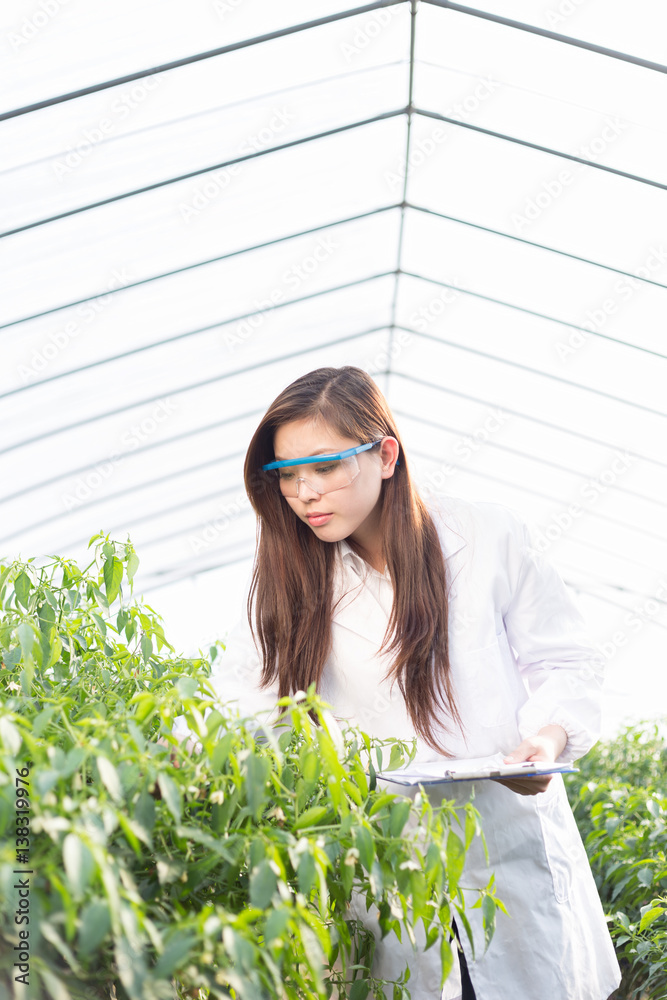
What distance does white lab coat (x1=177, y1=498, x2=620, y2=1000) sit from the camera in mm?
1486

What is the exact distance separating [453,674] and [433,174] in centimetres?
357

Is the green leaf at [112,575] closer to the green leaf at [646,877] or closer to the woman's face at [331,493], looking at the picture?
the woman's face at [331,493]

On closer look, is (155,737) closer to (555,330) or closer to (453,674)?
(453,674)

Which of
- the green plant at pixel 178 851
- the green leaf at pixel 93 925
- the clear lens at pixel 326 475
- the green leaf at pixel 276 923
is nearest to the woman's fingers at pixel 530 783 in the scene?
the green plant at pixel 178 851

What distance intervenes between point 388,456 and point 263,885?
3.44ft

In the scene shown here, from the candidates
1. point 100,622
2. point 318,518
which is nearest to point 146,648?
point 100,622

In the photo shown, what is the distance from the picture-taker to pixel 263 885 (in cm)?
78

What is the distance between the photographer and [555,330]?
18.1 ft

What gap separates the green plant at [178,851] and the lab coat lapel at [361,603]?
48cm

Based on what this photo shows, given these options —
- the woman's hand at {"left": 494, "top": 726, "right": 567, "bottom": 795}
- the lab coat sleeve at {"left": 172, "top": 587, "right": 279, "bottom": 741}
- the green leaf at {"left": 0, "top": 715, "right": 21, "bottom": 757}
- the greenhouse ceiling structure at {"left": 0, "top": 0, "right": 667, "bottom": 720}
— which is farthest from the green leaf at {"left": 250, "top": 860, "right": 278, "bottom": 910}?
the greenhouse ceiling structure at {"left": 0, "top": 0, "right": 667, "bottom": 720}

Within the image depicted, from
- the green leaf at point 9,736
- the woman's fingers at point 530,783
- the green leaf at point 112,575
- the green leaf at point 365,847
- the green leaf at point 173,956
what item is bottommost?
the woman's fingers at point 530,783

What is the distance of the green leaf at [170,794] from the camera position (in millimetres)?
790

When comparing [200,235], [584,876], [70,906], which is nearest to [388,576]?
[584,876]

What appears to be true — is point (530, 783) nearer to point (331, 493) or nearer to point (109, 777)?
point (331, 493)
